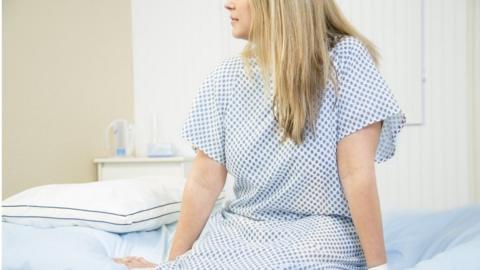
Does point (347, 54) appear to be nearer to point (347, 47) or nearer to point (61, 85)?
point (347, 47)

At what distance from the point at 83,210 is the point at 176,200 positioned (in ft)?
1.13

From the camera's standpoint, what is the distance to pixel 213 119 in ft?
3.84

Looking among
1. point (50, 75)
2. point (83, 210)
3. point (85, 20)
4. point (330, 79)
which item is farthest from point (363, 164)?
point (85, 20)

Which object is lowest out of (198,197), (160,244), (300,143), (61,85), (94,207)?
(160,244)

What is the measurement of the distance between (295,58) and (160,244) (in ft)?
2.84

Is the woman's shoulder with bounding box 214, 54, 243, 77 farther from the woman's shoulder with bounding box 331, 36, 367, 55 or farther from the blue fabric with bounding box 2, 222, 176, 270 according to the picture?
the blue fabric with bounding box 2, 222, 176, 270

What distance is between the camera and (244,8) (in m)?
1.15

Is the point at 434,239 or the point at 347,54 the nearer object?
the point at 347,54

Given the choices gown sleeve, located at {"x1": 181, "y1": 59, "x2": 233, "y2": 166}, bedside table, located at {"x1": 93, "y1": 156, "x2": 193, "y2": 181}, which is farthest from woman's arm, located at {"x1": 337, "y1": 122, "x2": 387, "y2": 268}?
bedside table, located at {"x1": 93, "y1": 156, "x2": 193, "y2": 181}

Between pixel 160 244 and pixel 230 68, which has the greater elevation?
pixel 230 68

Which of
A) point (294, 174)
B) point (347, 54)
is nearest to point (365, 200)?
point (294, 174)

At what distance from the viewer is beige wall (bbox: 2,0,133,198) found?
243 cm

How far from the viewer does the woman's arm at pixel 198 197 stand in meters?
1.17

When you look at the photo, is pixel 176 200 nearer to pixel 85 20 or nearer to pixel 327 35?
pixel 327 35
